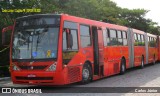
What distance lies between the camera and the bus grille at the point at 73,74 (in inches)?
543

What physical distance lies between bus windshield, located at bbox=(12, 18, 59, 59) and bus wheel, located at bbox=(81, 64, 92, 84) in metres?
2.47

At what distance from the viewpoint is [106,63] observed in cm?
1803

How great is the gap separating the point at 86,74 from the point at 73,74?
1424 mm

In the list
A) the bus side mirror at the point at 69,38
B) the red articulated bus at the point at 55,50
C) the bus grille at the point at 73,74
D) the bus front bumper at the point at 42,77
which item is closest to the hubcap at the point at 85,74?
the red articulated bus at the point at 55,50

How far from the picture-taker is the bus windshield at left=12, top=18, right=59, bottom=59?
1328 cm

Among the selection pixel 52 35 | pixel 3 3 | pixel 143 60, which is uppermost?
pixel 3 3

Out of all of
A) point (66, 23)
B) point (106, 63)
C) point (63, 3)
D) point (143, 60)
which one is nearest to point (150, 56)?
point (143, 60)

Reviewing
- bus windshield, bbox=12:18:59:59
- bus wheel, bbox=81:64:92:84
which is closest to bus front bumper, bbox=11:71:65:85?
bus windshield, bbox=12:18:59:59

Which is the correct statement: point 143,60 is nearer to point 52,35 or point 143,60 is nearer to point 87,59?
point 87,59

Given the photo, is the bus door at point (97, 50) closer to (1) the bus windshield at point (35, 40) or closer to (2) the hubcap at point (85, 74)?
(2) the hubcap at point (85, 74)

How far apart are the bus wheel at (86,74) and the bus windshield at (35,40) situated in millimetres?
2473

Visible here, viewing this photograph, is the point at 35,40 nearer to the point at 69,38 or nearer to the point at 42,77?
the point at 69,38

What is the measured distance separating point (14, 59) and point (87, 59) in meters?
3.34

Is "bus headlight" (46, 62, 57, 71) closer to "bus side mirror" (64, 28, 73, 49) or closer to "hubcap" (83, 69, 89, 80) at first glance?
"bus side mirror" (64, 28, 73, 49)
